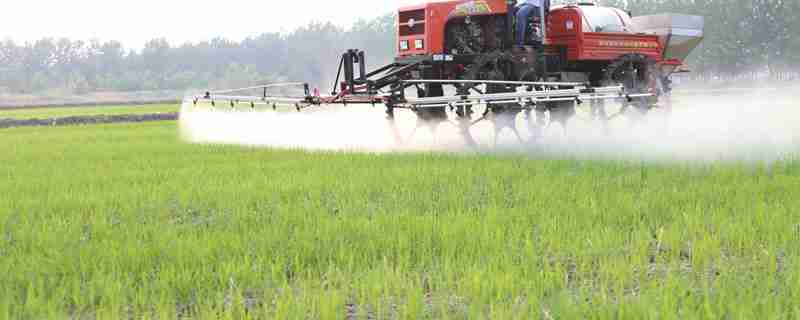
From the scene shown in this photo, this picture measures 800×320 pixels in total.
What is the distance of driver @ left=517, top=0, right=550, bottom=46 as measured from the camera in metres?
13.0

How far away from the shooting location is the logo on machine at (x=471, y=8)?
43.9 feet

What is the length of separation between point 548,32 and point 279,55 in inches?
3907

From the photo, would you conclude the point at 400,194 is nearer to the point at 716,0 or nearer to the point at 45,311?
the point at 45,311

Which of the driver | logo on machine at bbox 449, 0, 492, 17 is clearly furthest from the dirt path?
the driver

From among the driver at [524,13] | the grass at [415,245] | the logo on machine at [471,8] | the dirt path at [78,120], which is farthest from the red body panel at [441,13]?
the dirt path at [78,120]

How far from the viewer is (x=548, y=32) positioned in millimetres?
13969

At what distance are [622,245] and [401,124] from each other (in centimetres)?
917

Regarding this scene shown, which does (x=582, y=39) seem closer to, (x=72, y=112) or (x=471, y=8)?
(x=471, y=8)

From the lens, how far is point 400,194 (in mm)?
7520

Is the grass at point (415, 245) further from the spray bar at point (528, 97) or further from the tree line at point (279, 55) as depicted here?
the tree line at point (279, 55)

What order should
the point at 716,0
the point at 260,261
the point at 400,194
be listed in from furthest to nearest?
the point at 716,0
the point at 400,194
the point at 260,261

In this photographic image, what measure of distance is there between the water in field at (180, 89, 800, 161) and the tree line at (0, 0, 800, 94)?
2169 inches

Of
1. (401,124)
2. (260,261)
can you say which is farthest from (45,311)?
(401,124)

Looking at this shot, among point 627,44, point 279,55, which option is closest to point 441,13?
point 627,44
